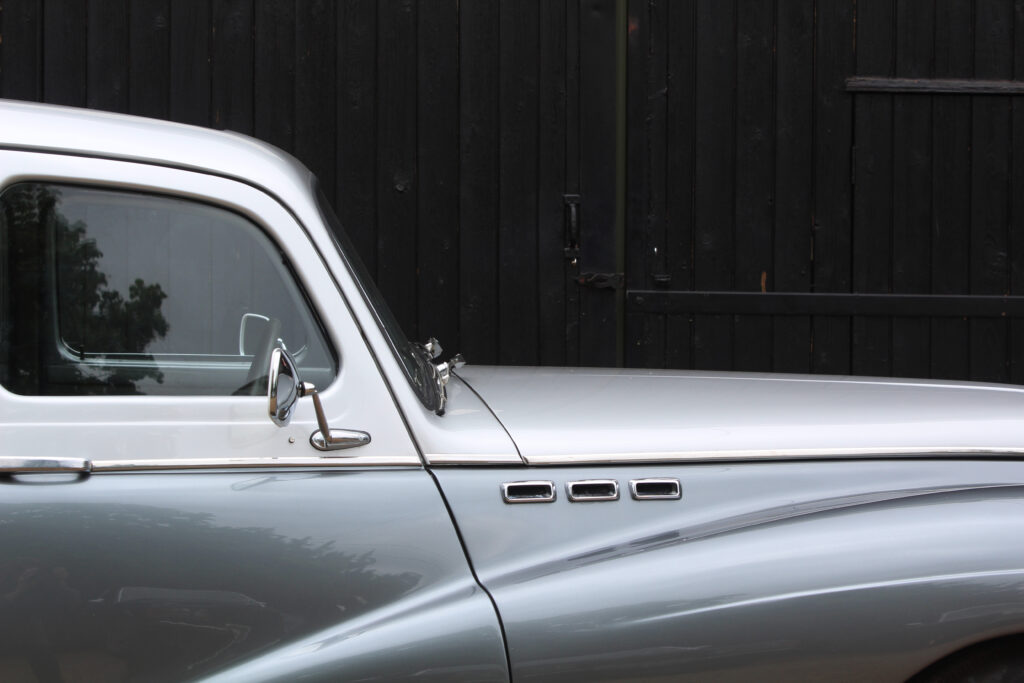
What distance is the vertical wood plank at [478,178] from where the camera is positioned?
4992 millimetres

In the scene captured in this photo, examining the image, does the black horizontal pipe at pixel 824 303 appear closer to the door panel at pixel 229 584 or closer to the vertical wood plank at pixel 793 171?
the vertical wood plank at pixel 793 171

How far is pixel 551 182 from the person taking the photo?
16.5 ft

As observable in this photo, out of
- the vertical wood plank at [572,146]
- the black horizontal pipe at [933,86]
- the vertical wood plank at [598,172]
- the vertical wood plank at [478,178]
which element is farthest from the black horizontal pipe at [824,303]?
the black horizontal pipe at [933,86]

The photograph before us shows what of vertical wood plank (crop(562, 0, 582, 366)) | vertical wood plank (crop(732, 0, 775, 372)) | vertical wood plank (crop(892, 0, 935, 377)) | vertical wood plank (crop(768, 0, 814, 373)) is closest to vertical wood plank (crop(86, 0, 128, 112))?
vertical wood plank (crop(562, 0, 582, 366))

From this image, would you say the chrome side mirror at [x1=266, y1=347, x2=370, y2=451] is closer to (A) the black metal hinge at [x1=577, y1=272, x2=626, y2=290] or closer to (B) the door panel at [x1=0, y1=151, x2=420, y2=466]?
(B) the door panel at [x1=0, y1=151, x2=420, y2=466]

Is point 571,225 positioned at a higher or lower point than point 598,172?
lower

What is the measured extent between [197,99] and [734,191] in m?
2.91

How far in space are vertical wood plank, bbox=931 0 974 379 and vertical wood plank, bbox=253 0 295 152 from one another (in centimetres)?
350

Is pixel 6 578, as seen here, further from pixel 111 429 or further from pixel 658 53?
pixel 658 53

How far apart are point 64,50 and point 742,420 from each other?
442cm

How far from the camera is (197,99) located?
493 centimetres

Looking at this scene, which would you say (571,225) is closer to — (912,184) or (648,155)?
(648,155)

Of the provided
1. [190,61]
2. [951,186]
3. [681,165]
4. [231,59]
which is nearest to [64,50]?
[190,61]

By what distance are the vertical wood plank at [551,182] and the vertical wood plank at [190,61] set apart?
5.80 ft
